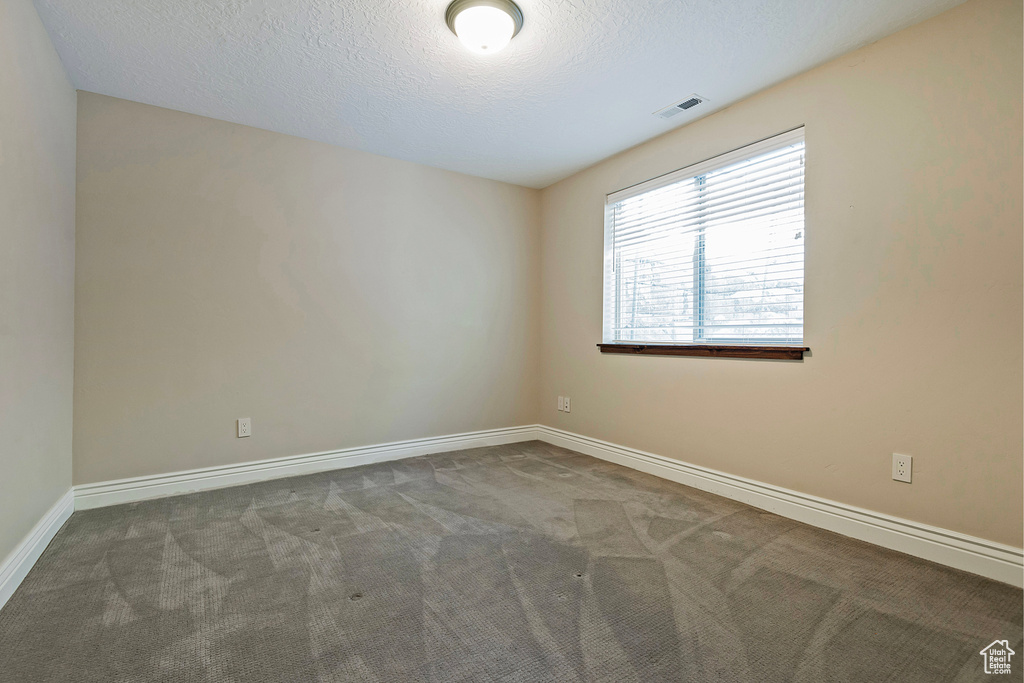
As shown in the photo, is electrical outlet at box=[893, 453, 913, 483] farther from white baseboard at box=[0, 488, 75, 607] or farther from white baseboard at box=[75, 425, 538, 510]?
white baseboard at box=[0, 488, 75, 607]

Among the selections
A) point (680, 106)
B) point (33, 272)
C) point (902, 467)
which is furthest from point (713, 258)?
point (33, 272)

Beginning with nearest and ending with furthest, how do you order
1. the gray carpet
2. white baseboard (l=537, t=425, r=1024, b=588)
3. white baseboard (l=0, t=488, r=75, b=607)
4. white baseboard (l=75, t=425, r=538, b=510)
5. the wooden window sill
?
the gray carpet < white baseboard (l=0, t=488, r=75, b=607) < white baseboard (l=537, t=425, r=1024, b=588) < the wooden window sill < white baseboard (l=75, t=425, r=538, b=510)

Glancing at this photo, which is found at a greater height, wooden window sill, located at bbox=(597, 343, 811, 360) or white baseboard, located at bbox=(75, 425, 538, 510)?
wooden window sill, located at bbox=(597, 343, 811, 360)

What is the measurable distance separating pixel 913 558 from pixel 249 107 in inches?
161

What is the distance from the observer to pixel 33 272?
2023 millimetres

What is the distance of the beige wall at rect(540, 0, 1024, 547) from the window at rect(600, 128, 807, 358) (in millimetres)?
107

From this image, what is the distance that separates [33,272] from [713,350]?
11.1 ft

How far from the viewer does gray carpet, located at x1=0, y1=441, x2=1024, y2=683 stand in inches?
54.2

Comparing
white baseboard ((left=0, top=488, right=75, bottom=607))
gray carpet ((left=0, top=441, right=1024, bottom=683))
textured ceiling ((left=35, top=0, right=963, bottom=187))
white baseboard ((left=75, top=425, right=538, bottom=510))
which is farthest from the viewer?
white baseboard ((left=75, top=425, right=538, bottom=510))

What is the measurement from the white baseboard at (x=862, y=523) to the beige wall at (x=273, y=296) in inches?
68.0

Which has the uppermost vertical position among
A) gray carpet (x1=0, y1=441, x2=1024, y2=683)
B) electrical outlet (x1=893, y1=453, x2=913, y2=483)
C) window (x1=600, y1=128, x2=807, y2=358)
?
window (x1=600, y1=128, x2=807, y2=358)

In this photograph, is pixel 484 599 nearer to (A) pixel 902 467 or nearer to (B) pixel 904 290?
(A) pixel 902 467

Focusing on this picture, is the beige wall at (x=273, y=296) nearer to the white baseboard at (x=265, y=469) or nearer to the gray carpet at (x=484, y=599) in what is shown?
the white baseboard at (x=265, y=469)

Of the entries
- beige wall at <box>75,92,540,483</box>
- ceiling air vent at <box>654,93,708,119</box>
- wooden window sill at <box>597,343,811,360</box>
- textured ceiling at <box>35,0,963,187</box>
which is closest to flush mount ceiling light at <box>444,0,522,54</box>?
textured ceiling at <box>35,0,963,187</box>
